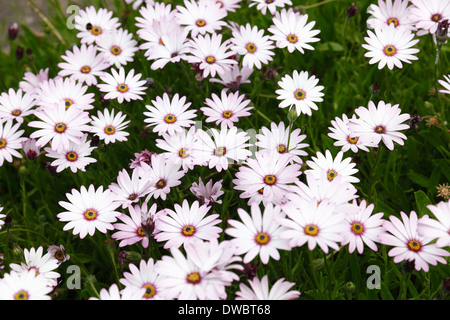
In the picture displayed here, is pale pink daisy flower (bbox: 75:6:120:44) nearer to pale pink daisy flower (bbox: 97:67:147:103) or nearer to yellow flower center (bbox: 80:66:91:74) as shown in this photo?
yellow flower center (bbox: 80:66:91:74)

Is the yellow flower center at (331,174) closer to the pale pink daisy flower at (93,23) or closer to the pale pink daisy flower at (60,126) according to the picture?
the pale pink daisy flower at (60,126)

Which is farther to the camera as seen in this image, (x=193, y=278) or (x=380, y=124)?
(x=380, y=124)

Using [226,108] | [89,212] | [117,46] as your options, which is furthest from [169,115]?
[117,46]

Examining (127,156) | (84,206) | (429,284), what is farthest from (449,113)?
(84,206)

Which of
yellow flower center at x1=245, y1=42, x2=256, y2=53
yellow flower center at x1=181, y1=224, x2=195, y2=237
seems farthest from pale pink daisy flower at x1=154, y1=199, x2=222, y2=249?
yellow flower center at x1=245, y1=42, x2=256, y2=53

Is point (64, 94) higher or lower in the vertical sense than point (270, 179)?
higher

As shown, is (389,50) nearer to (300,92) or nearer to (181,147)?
(300,92)

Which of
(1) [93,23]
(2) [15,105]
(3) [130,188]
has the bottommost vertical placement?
(3) [130,188]

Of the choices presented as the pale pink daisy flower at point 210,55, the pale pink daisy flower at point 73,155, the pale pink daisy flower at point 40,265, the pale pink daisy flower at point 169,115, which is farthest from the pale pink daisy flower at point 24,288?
the pale pink daisy flower at point 210,55
